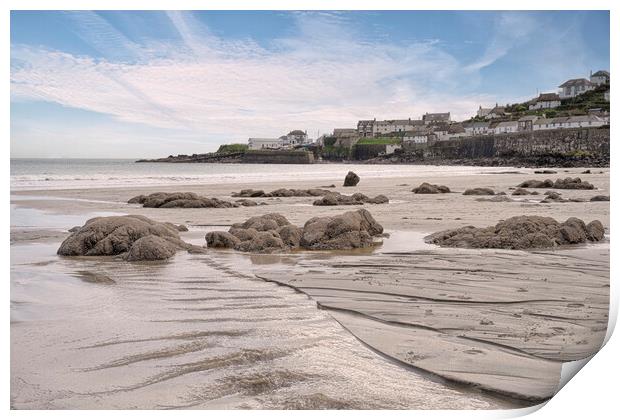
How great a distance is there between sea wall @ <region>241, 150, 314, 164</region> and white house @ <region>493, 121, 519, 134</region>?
3351cm

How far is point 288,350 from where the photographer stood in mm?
3367

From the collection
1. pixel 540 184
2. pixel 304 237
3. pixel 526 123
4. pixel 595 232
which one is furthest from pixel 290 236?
pixel 526 123

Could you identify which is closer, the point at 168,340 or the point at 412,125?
the point at 168,340

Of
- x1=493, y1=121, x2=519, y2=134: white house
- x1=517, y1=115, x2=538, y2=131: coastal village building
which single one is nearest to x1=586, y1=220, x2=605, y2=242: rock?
x1=517, y1=115, x2=538, y2=131: coastal village building

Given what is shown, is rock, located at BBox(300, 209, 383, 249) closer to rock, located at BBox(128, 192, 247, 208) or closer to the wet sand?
the wet sand

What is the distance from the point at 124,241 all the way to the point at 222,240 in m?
1.29

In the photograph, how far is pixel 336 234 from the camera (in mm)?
7605

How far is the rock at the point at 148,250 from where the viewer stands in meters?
6.58

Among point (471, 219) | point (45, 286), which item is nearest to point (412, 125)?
point (471, 219)

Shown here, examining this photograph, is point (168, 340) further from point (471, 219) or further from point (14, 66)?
point (471, 219)

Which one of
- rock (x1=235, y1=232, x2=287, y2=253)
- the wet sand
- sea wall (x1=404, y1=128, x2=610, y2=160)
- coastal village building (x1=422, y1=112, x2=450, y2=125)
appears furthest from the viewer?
coastal village building (x1=422, y1=112, x2=450, y2=125)

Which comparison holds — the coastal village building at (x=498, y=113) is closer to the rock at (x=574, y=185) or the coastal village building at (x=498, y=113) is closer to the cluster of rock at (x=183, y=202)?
the rock at (x=574, y=185)

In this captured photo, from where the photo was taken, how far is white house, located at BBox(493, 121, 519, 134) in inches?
2453
